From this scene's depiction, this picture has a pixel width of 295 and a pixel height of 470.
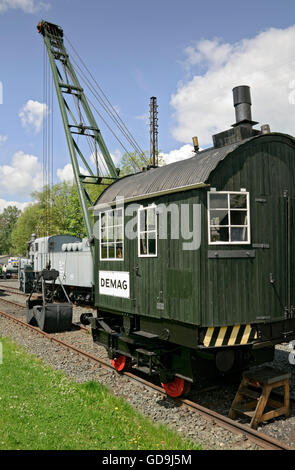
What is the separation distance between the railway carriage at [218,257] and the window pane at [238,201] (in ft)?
0.06

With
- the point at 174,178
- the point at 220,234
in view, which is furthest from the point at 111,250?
the point at 220,234

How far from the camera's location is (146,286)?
26.4 ft

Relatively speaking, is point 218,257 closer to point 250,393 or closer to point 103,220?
point 250,393

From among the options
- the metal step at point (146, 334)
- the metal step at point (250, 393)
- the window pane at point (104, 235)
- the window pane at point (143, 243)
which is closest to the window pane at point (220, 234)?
the window pane at point (143, 243)

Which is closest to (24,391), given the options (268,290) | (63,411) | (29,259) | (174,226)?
(63,411)

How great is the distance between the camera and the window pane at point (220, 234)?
6742 millimetres

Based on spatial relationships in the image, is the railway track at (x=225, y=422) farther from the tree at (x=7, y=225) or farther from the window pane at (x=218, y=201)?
the tree at (x=7, y=225)

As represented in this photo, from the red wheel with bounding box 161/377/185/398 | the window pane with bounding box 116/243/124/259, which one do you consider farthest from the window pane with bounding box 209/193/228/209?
the red wheel with bounding box 161/377/185/398

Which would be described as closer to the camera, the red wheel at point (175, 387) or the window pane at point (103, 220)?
the red wheel at point (175, 387)

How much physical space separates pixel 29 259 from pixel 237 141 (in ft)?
74.8

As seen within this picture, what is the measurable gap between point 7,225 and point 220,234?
127m

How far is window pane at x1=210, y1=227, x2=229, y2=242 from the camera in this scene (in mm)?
6742

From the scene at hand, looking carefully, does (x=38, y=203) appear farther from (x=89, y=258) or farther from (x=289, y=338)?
(x=289, y=338)
